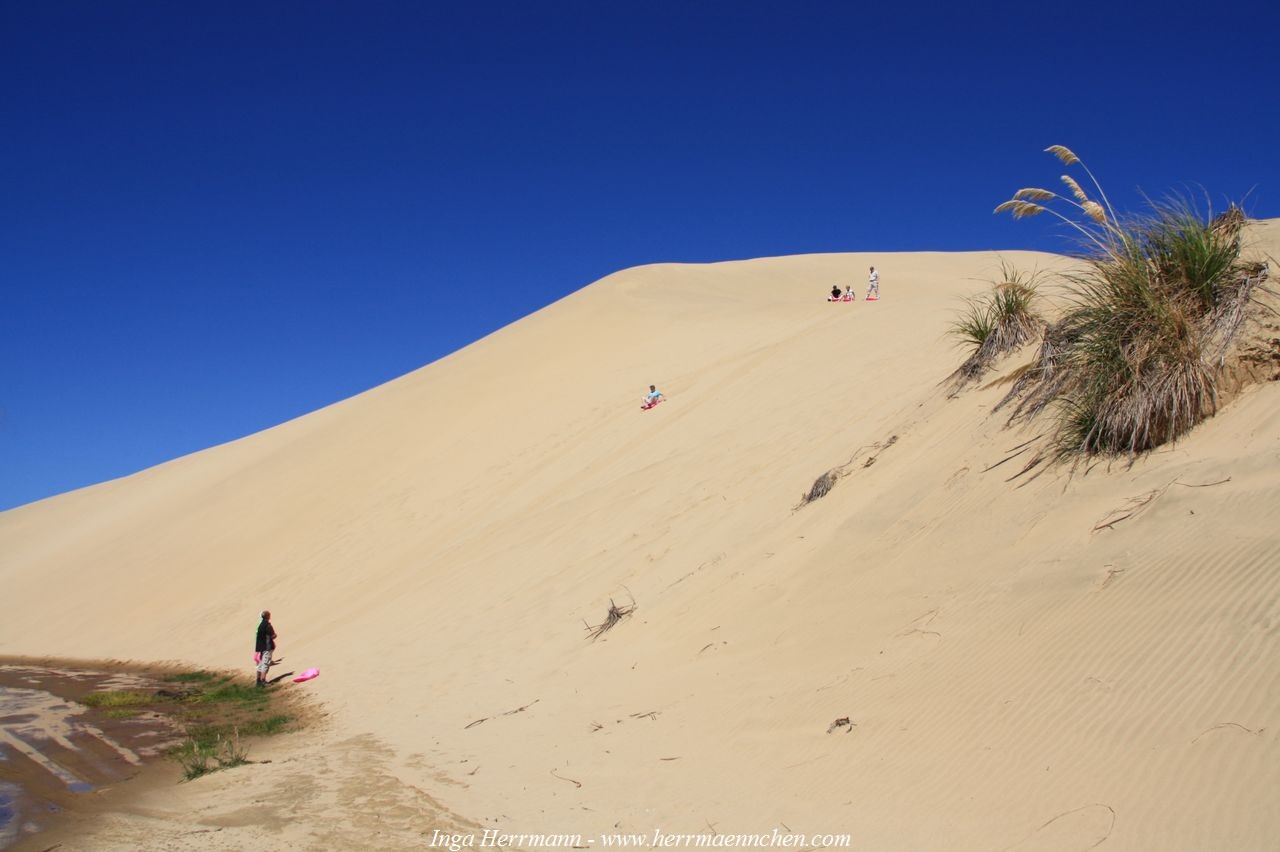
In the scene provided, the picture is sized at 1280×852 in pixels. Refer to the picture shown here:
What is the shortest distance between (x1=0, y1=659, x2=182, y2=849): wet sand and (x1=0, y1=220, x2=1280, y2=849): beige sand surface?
557 mm

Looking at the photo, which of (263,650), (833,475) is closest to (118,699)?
(263,650)

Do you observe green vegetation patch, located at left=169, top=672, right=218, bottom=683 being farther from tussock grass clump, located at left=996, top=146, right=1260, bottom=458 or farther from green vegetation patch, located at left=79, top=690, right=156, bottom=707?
tussock grass clump, located at left=996, top=146, right=1260, bottom=458

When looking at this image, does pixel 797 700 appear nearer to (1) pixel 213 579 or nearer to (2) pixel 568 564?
(2) pixel 568 564

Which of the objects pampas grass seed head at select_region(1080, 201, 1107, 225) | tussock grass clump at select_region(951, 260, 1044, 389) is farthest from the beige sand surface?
pampas grass seed head at select_region(1080, 201, 1107, 225)

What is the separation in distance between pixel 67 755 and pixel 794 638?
7.07 m

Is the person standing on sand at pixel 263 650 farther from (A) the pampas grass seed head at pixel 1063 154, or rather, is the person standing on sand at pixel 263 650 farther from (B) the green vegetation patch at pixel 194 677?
(A) the pampas grass seed head at pixel 1063 154

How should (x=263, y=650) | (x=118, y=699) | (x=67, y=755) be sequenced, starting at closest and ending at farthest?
(x=67, y=755)
(x=118, y=699)
(x=263, y=650)

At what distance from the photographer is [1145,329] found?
21.7 feet

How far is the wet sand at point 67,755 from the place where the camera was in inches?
252

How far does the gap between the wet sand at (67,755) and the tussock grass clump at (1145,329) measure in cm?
790

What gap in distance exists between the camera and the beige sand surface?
4043 mm

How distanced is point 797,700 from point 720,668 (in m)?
1.25

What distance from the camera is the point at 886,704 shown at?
17.0 ft

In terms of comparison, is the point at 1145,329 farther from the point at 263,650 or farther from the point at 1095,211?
the point at 263,650
